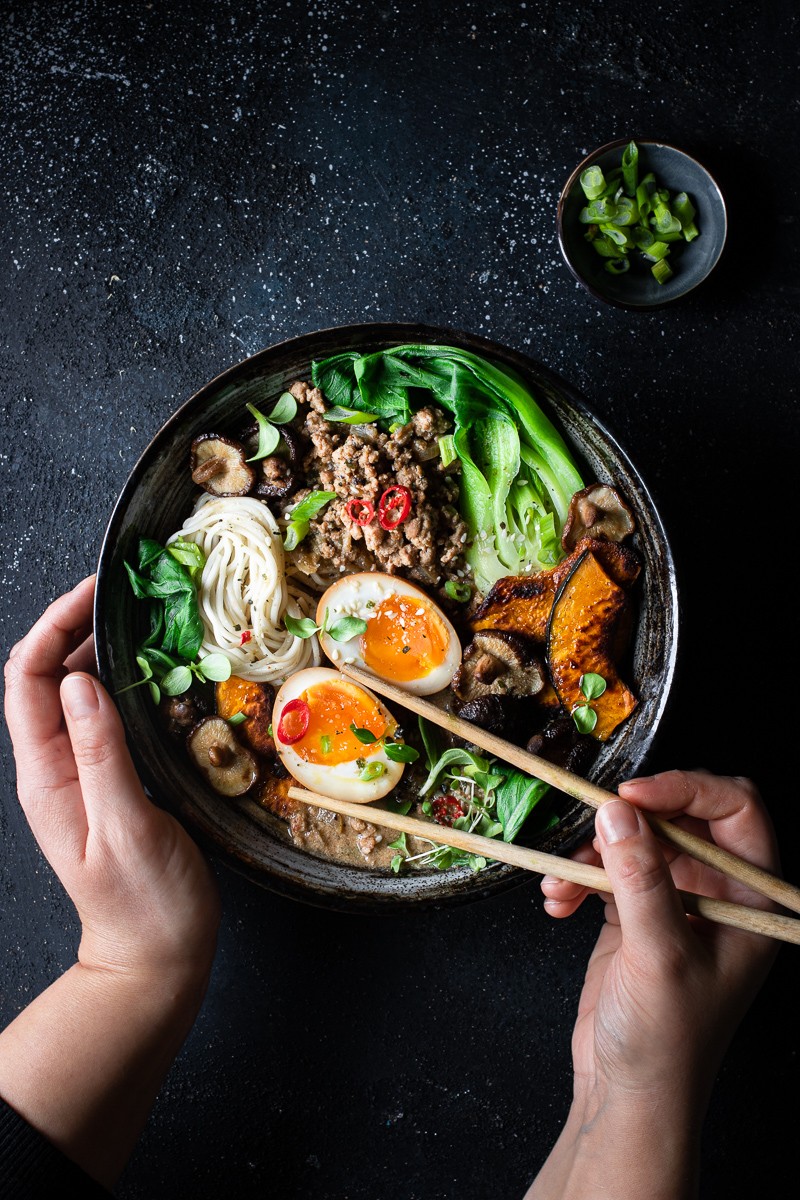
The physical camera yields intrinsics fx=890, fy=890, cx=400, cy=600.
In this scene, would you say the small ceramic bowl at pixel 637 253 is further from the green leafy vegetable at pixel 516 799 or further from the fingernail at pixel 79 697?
the fingernail at pixel 79 697

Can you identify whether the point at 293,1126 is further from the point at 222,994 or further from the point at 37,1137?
the point at 37,1137

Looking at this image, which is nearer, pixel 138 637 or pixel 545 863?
pixel 545 863

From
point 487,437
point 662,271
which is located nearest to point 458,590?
point 487,437

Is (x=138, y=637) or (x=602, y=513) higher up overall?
(x=602, y=513)

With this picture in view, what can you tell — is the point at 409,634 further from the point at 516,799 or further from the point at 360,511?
the point at 516,799

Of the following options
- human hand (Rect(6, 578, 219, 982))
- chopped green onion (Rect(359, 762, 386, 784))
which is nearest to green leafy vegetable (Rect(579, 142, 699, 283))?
chopped green onion (Rect(359, 762, 386, 784))

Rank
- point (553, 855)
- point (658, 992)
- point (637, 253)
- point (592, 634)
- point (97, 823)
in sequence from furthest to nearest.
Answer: point (637, 253)
point (592, 634)
point (97, 823)
point (553, 855)
point (658, 992)
